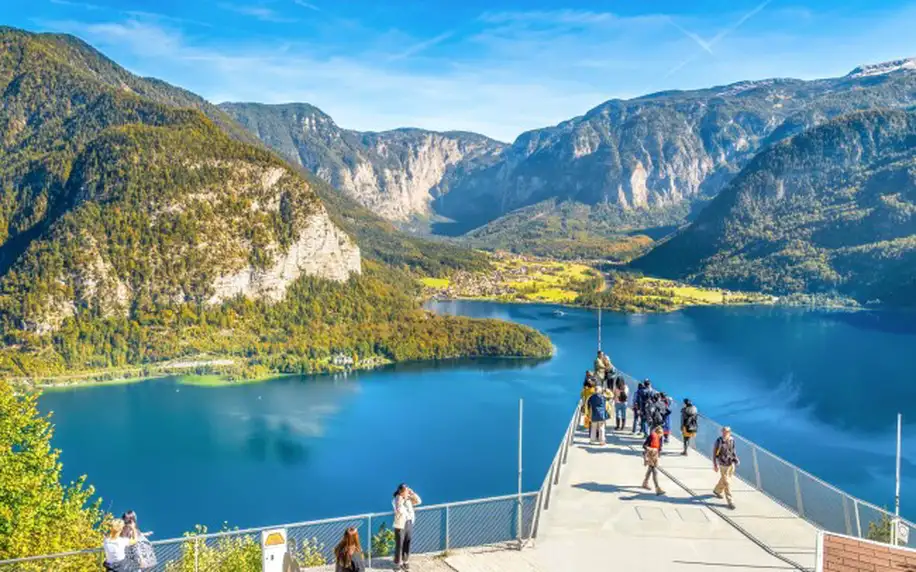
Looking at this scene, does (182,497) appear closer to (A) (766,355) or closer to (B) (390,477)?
(B) (390,477)

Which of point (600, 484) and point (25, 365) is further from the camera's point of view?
point (25, 365)

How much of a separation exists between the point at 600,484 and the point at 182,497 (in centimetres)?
6969

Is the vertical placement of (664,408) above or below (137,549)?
above

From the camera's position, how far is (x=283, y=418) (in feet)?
380

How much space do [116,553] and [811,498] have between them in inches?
660

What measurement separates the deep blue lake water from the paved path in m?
55.7

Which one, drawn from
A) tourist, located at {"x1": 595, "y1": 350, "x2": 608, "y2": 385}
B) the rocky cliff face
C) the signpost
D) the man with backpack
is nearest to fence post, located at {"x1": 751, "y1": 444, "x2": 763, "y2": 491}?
the man with backpack

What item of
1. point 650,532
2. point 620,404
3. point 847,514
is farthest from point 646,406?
point 847,514

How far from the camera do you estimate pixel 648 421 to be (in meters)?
26.5

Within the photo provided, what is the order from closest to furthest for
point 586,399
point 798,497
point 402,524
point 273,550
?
point 273,550 → point 402,524 → point 798,497 → point 586,399

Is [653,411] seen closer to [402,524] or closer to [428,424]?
[402,524]

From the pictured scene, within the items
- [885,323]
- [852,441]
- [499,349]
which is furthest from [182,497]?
[885,323]

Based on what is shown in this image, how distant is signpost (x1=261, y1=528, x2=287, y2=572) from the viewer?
15.0 metres

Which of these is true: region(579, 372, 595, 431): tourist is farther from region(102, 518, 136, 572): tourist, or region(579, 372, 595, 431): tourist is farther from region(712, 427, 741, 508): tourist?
region(102, 518, 136, 572): tourist
